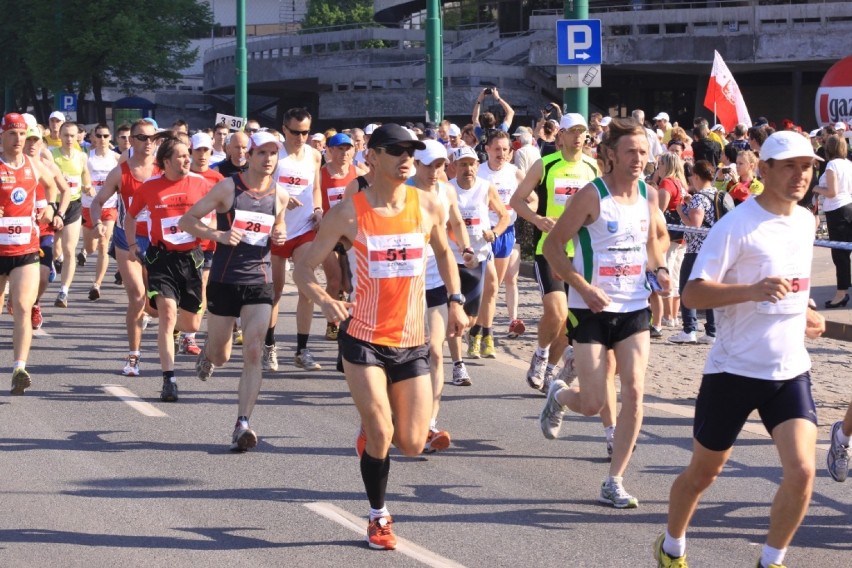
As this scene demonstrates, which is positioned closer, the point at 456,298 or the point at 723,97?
the point at 456,298

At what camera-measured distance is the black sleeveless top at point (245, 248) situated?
31.3ft

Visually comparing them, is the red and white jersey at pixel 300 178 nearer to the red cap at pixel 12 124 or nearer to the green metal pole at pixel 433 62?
the red cap at pixel 12 124

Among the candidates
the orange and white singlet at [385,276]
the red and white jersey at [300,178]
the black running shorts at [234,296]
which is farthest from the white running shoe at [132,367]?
the orange and white singlet at [385,276]

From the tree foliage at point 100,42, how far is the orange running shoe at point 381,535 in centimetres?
5221

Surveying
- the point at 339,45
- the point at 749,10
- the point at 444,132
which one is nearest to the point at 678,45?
the point at 749,10

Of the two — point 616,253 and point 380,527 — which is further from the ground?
point 616,253

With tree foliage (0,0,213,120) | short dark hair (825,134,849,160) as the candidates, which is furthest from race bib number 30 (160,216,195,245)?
tree foliage (0,0,213,120)

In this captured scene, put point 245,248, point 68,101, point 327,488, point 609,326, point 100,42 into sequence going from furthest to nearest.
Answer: point 100,42, point 68,101, point 245,248, point 327,488, point 609,326

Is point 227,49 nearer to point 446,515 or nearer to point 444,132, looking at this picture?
point 444,132

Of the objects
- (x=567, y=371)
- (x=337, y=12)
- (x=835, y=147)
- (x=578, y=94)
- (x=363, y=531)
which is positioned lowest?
(x=363, y=531)

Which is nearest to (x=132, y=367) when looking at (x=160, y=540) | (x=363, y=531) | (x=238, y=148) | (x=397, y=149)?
(x=238, y=148)

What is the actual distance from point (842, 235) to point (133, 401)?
8.46 meters

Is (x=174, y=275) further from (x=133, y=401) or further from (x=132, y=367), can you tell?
(x=132, y=367)

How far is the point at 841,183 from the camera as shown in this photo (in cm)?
1551
